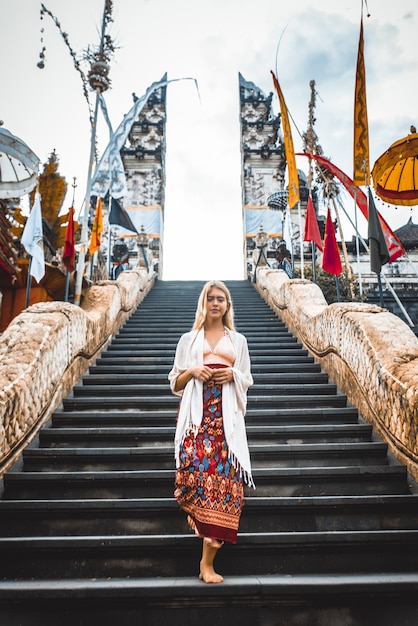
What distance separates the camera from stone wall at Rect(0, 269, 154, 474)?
3385 mm

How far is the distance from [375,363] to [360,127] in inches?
189

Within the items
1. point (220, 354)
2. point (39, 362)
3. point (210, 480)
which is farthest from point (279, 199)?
point (210, 480)

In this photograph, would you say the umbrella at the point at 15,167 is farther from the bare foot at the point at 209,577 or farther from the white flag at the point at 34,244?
the bare foot at the point at 209,577

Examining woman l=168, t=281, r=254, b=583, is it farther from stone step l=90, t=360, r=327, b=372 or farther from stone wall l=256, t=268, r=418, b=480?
stone step l=90, t=360, r=327, b=372

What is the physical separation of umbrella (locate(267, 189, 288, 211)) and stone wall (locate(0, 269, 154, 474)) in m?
15.6

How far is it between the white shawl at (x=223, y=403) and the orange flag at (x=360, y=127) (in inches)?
198

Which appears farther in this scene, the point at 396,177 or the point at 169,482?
the point at 396,177

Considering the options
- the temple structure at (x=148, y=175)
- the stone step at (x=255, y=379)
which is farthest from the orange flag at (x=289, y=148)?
the temple structure at (x=148, y=175)

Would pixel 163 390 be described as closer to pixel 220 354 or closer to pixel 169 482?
pixel 169 482

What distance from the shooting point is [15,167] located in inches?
253

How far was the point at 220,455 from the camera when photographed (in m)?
2.43

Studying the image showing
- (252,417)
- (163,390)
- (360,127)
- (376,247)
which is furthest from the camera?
(360,127)

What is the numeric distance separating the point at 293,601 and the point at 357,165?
6195 millimetres

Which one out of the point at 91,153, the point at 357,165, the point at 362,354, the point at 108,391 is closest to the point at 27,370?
the point at 108,391
